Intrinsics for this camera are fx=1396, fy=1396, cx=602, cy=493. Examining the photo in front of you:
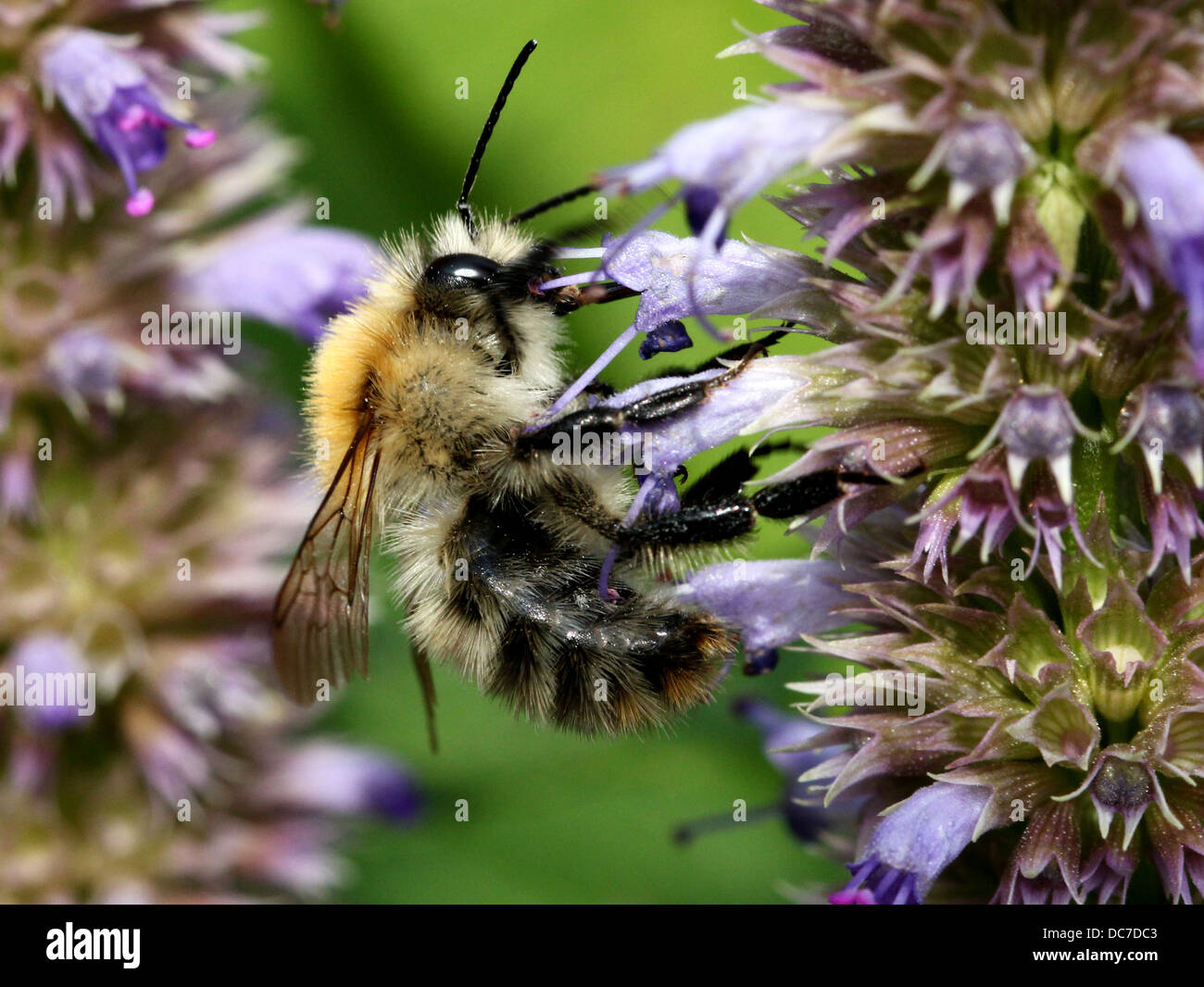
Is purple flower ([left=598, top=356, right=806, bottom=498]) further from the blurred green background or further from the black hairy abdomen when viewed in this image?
the blurred green background

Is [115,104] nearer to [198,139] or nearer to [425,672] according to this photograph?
[198,139]

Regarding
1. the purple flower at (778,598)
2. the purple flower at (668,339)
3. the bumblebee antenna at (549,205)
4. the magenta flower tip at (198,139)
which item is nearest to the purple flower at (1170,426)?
the purple flower at (778,598)

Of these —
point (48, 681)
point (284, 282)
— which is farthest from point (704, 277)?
A: point (48, 681)

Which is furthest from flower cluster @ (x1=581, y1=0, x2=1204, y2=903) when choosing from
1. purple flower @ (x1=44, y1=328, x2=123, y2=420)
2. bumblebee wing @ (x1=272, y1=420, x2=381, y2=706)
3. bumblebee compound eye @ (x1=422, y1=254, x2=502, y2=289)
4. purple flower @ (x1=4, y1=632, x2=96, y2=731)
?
purple flower @ (x1=4, y1=632, x2=96, y2=731)

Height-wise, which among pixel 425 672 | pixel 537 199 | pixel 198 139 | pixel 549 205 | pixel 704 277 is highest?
pixel 537 199

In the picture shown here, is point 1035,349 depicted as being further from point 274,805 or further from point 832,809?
point 274,805

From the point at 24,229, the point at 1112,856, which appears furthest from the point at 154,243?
the point at 1112,856

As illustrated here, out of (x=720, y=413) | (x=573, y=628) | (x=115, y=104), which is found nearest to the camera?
(x=720, y=413)
